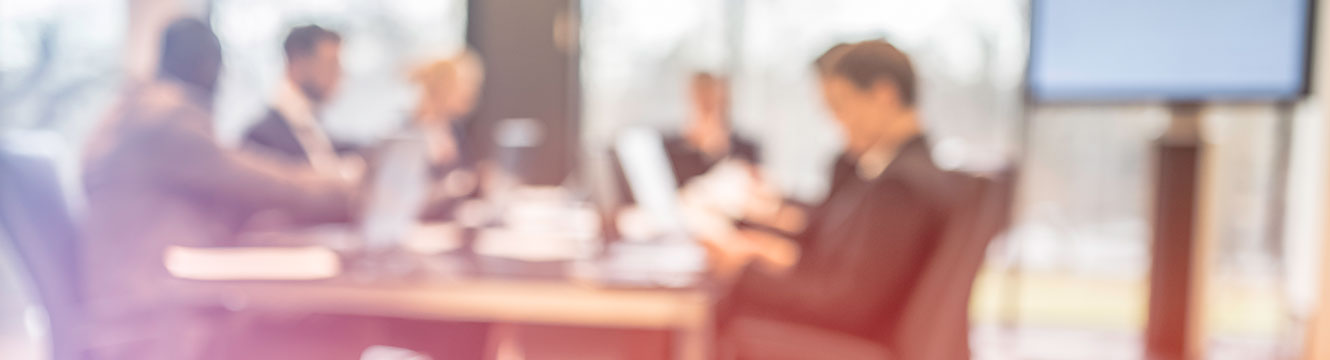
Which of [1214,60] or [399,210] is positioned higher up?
[1214,60]

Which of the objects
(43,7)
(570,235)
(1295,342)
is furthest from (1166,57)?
(43,7)

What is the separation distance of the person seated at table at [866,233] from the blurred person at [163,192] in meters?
1.06

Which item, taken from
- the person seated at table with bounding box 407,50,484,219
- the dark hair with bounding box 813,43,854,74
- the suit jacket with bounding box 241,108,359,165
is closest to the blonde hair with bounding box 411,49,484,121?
the person seated at table with bounding box 407,50,484,219

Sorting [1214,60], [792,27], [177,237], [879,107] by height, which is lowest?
[177,237]

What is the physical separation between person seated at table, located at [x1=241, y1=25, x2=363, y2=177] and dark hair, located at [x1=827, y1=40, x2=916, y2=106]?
5.07ft

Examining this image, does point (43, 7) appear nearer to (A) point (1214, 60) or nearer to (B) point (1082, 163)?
(A) point (1214, 60)

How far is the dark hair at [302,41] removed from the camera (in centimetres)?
271

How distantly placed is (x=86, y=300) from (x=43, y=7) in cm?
257

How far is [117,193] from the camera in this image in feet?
6.22

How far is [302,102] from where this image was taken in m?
2.89

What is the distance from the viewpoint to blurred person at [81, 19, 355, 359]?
1.88 m

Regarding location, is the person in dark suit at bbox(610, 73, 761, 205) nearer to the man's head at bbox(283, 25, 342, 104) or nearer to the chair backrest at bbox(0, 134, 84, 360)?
the man's head at bbox(283, 25, 342, 104)

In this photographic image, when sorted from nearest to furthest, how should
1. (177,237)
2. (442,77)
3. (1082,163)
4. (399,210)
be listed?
(399,210) → (177,237) → (442,77) → (1082,163)

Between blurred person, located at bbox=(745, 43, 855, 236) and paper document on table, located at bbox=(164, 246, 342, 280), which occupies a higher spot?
blurred person, located at bbox=(745, 43, 855, 236)
